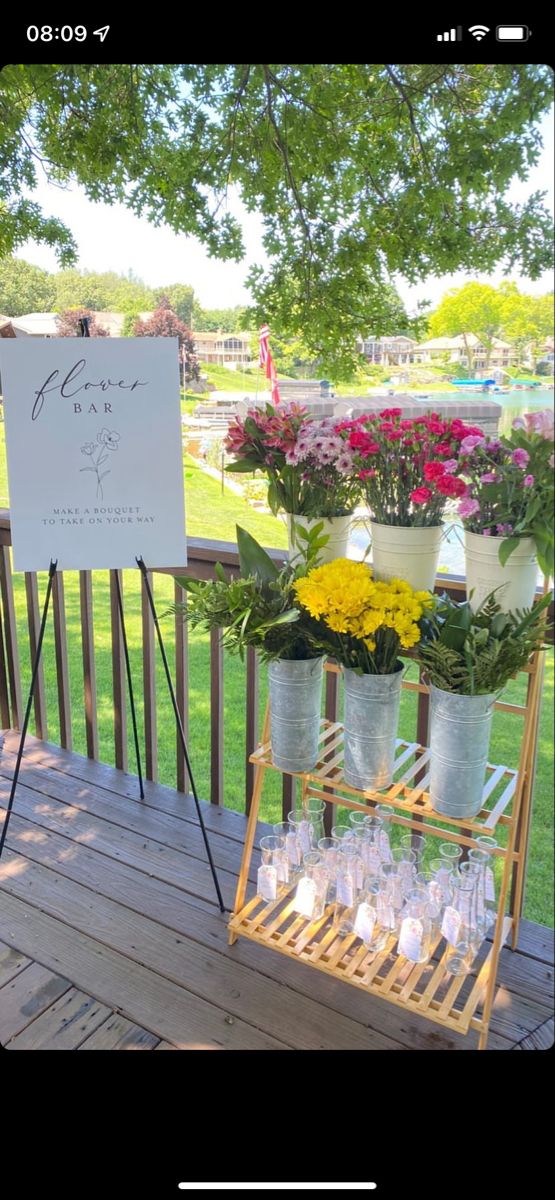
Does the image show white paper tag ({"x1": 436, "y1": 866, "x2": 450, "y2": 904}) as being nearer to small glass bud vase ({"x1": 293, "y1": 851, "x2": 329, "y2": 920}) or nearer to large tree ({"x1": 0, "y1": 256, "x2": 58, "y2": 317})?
small glass bud vase ({"x1": 293, "y1": 851, "x2": 329, "y2": 920})

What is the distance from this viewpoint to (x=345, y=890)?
149 cm

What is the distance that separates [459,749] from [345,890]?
0.42 m

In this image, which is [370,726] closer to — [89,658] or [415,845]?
[415,845]

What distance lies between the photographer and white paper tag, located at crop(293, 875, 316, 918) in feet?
4.94

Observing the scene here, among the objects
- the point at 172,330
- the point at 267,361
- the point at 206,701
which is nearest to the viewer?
the point at 267,361

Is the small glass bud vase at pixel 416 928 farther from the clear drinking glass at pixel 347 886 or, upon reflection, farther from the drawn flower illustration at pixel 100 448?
the drawn flower illustration at pixel 100 448

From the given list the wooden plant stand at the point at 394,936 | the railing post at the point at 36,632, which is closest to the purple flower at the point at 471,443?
the wooden plant stand at the point at 394,936

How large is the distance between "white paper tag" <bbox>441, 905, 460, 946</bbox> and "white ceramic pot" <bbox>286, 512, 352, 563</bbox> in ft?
2.23

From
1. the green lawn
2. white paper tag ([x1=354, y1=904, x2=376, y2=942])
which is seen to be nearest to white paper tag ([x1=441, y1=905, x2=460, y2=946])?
white paper tag ([x1=354, y1=904, x2=376, y2=942])

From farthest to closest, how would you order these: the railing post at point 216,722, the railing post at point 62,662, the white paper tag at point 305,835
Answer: the railing post at point 62,662 < the railing post at point 216,722 < the white paper tag at point 305,835

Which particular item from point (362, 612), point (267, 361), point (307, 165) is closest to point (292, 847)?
point (362, 612)

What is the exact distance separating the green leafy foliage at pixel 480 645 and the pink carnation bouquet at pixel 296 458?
0.31 meters
